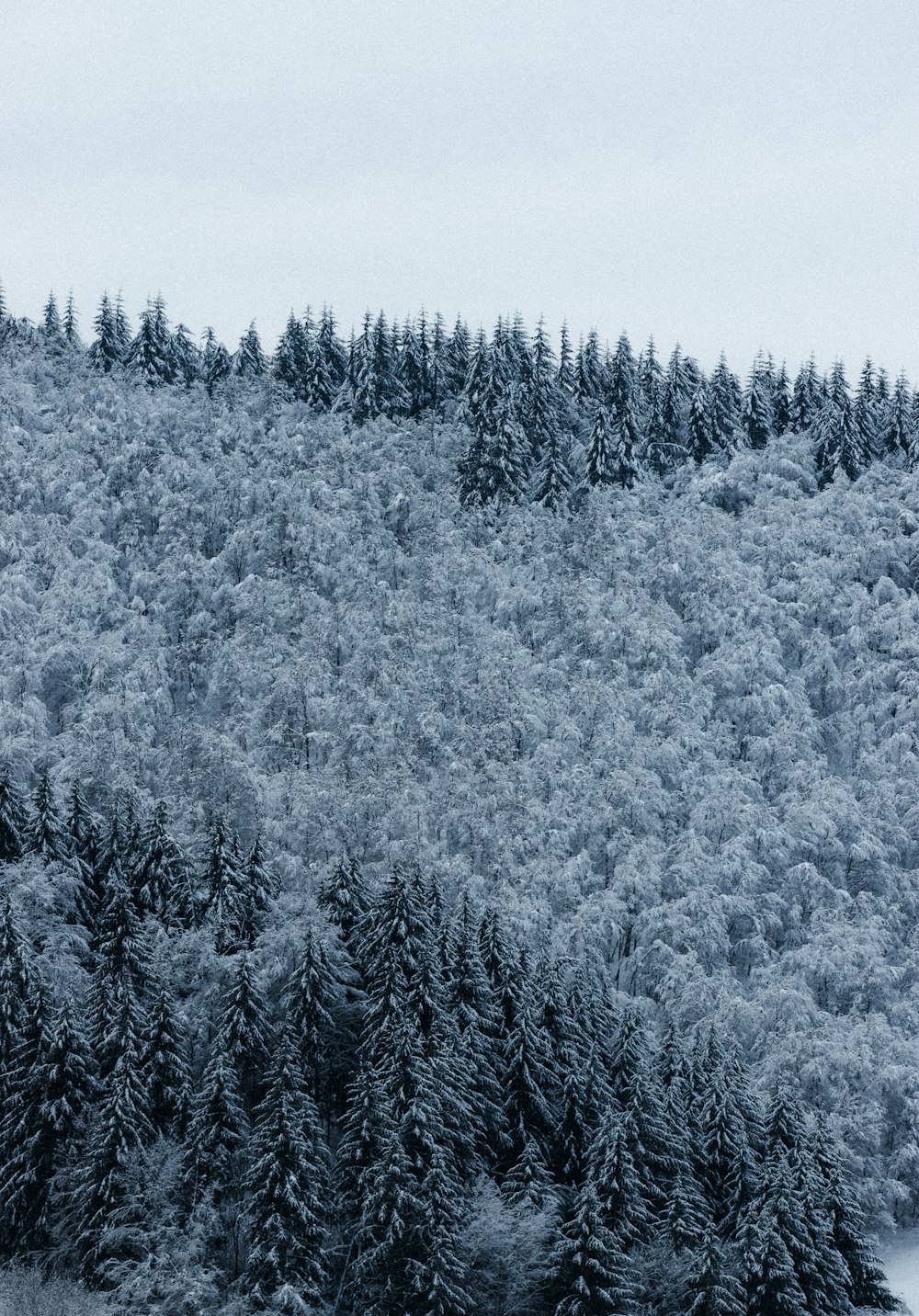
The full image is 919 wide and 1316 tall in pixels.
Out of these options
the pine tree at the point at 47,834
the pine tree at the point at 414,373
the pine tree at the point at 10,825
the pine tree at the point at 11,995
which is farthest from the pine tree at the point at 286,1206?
the pine tree at the point at 414,373

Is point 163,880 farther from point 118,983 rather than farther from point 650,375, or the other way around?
point 650,375

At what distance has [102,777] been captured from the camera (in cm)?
7381

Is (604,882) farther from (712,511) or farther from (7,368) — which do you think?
(7,368)

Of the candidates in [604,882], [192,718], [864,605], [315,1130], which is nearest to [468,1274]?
[315,1130]

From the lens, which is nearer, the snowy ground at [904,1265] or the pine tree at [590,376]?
the snowy ground at [904,1265]

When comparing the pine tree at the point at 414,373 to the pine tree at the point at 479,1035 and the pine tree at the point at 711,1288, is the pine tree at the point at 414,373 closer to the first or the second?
the pine tree at the point at 479,1035

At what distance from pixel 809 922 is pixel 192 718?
41.0m

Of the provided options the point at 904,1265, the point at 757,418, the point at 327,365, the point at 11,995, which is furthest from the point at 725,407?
the point at 11,995

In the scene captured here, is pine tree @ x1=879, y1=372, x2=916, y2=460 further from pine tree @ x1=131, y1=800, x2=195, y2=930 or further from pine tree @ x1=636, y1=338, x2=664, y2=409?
pine tree @ x1=131, y1=800, x2=195, y2=930

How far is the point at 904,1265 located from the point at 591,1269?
76.4 feet

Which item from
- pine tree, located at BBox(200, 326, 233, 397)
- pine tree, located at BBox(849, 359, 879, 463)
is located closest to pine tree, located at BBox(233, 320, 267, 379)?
pine tree, located at BBox(200, 326, 233, 397)

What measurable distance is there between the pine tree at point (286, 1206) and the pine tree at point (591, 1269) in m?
7.94

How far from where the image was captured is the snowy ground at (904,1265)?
172ft

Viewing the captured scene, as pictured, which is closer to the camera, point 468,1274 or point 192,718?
point 468,1274
